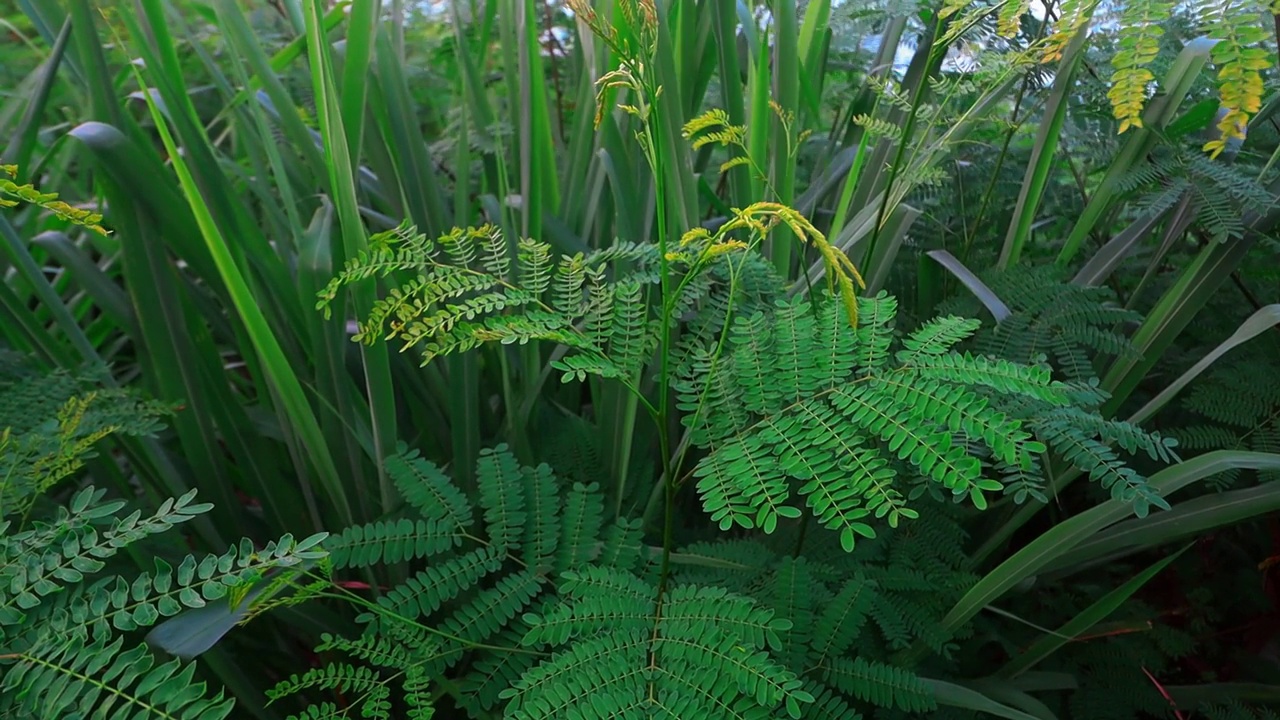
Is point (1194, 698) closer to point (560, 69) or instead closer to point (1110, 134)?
point (1110, 134)

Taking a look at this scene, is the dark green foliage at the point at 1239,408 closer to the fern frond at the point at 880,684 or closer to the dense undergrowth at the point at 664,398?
the dense undergrowth at the point at 664,398

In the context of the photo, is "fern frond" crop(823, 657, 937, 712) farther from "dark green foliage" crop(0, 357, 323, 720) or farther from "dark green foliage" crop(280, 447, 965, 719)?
"dark green foliage" crop(0, 357, 323, 720)

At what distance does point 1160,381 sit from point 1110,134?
0.36 meters

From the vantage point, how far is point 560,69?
5.90ft

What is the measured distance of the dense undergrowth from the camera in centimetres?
63

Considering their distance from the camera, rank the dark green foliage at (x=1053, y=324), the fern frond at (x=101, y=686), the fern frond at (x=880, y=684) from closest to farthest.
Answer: the fern frond at (x=101, y=686)
the fern frond at (x=880, y=684)
the dark green foliage at (x=1053, y=324)

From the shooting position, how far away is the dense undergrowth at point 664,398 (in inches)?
24.7

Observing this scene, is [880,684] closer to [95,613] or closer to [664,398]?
[664,398]

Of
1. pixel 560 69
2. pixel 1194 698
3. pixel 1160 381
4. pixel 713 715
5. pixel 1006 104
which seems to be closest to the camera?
pixel 713 715

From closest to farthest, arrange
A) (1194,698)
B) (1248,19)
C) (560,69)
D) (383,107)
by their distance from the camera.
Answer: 1. (1248,19)
2. (1194,698)
3. (383,107)
4. (560,69)

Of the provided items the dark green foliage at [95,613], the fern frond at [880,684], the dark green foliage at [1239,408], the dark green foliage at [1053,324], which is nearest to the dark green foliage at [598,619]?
the fern frond at [880,684]

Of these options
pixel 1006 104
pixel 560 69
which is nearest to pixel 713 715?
pixel 1006 104

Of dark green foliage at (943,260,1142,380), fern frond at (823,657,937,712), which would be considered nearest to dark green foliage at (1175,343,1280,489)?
dark green foliage at (943,260,1142,380)

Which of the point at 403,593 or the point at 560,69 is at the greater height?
the point at 560,69
